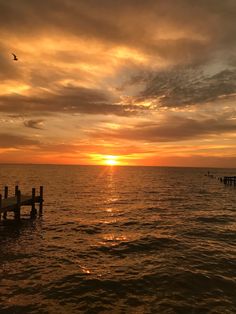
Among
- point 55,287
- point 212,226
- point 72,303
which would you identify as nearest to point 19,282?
point 55,287

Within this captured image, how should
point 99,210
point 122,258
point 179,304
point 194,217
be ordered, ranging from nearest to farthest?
point 179,304 < point 122,258 < point 194,217 < point 99,210

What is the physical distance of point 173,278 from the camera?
44.4ft

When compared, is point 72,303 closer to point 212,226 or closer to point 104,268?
point 104,268

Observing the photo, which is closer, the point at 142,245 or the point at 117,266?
the point at 117,266

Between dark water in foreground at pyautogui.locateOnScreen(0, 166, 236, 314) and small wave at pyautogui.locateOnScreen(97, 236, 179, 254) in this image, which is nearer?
dark water in foreground at pyautogui.locateOnScreen(0, 166, 236, 314)

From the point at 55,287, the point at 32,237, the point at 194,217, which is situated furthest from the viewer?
the point at 194,217

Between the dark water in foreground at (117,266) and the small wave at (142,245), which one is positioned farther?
the small wave at (142,245)

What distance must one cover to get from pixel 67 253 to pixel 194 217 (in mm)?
16506

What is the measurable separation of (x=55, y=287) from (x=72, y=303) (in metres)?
1.58

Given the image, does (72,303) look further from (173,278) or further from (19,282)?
A: (173,278)

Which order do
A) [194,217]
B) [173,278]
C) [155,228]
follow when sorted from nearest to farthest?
[173,278] < [155,228] < [194,217]

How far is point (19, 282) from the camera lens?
1272 centimetres

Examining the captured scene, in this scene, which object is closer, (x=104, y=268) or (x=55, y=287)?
(x=55, y=287)

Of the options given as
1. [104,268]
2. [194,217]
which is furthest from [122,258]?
[194,217]
